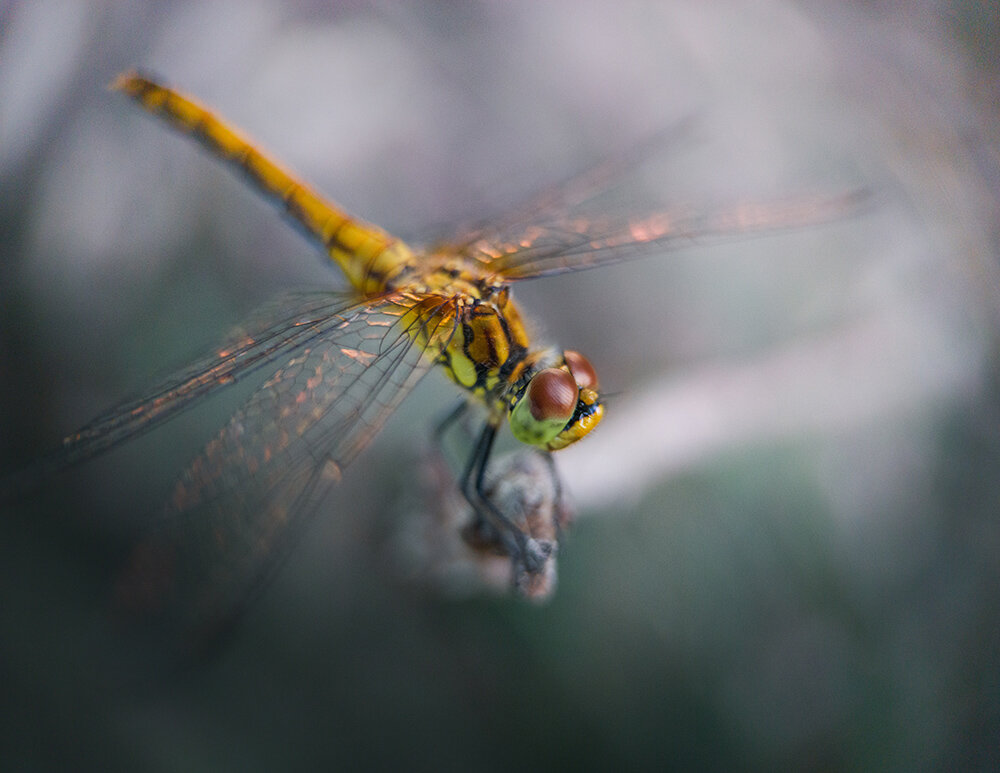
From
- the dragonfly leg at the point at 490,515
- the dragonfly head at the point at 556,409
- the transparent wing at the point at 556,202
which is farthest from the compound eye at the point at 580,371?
the transparent wing at the point at 556,202

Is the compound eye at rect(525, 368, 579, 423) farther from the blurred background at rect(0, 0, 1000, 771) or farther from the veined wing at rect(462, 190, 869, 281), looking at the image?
the veined wing at rect(462, 190, 869, 281)

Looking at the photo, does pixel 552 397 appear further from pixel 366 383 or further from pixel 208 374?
pixel 208 374

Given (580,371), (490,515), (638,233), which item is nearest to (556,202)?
(638,233)

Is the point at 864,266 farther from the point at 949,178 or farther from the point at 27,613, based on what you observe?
the point at 27,613

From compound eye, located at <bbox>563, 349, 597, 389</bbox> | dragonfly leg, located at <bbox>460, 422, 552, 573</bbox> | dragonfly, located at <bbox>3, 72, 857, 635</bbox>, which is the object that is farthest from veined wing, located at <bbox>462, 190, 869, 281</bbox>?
dragonfly leg, located at <bbox>460, 422, 552, 573</bbox>

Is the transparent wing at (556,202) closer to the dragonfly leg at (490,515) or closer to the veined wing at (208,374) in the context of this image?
the veined wing at (208,374)

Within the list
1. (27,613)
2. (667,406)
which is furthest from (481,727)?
(27,613)
